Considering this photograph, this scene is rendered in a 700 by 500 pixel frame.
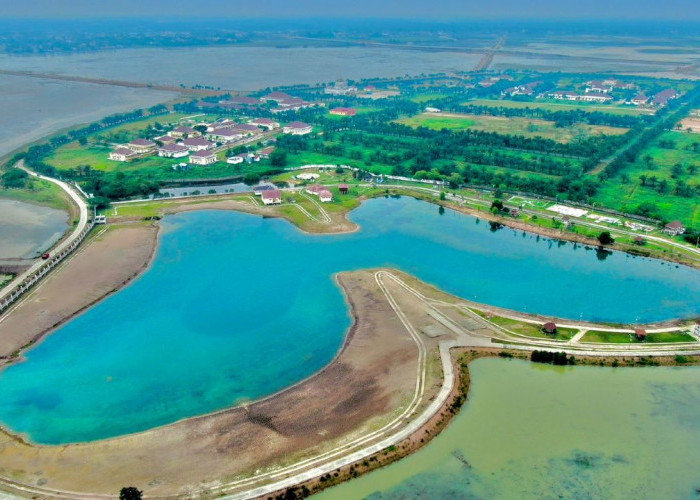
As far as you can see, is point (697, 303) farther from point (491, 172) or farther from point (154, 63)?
point (154, 63)

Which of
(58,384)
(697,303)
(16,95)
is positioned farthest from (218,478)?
(16,95)

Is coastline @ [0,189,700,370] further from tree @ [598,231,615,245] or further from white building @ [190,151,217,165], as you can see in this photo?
white building @ [190,151,217,165]

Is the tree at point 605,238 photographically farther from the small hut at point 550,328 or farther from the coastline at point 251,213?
the small hut at point 550,328

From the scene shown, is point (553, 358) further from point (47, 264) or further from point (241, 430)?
point (47, 264)

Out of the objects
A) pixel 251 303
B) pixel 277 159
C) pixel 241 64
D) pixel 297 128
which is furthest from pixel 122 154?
pixel 241 64

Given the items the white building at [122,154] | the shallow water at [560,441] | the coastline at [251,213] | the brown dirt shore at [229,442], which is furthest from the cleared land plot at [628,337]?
the white building at [122,154]

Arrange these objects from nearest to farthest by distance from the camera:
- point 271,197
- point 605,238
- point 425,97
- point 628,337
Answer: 1. point 628,337
2. point 605,238
3. point 271,197
4. point 425,97

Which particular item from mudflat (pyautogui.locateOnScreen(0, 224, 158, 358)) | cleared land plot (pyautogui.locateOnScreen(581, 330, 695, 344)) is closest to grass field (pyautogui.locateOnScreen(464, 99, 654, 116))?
cleared land plot (pyautogui.locateOnScreen(581, 330, 695, 344))
